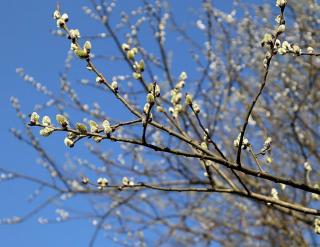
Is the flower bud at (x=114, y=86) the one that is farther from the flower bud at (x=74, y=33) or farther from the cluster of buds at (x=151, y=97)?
the flower bud at (x=74, y=33)

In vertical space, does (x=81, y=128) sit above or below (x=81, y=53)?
below

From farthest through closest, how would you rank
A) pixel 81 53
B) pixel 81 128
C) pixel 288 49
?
pixel 288 49, pixel 81 53, pixel 81 128

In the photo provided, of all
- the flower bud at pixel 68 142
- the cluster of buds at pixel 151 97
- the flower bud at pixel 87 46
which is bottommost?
the flower bud at pixel 68 142

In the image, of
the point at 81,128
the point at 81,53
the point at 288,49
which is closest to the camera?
the point at 81,128

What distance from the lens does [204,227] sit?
222 inches

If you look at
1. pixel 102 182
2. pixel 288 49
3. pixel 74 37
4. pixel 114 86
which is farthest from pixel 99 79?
pixel 288 49

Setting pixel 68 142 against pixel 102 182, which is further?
pixel 102 182

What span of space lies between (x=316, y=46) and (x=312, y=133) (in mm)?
1400

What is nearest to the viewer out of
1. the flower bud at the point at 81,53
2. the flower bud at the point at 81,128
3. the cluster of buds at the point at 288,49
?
the flower bud at the point at 81,128

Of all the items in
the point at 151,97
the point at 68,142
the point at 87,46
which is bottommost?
the point at 68,142

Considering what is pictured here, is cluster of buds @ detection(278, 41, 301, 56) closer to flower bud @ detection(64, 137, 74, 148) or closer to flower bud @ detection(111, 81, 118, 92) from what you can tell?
flower bud @ detection(111, 81, 118, 92)

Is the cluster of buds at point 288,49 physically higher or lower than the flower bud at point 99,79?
higher

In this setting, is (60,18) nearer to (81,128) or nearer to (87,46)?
(87,46)

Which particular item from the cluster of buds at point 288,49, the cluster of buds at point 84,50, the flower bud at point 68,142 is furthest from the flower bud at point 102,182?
the cluster of buds at point 288,49
